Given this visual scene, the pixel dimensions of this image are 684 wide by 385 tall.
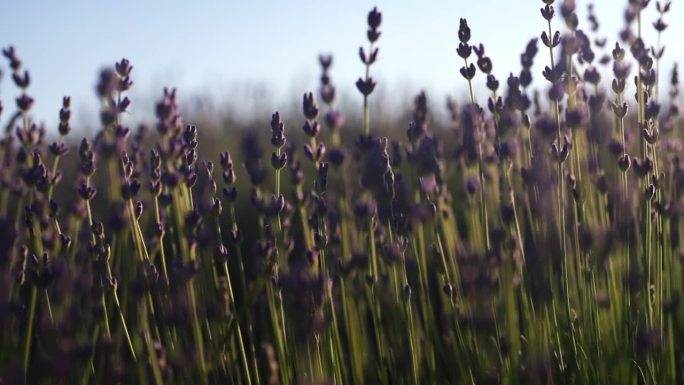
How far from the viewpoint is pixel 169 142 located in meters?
2.06

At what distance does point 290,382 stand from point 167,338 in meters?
0.29

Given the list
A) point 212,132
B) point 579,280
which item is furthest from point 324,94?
point 212,132

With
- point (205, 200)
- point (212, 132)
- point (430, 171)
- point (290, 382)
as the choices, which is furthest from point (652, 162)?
point (212, 132)

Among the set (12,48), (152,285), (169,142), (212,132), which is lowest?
(152,285)

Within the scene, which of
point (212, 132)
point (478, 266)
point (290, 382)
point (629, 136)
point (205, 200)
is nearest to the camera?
point (478, 266)

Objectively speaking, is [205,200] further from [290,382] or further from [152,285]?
[290,382]

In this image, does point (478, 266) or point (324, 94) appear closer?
point (478, 266)

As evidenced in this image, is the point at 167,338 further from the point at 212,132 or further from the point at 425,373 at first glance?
the point at 212,132

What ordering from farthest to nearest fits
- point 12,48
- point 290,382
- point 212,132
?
point 212,132 < point 12,48 < point 290,382

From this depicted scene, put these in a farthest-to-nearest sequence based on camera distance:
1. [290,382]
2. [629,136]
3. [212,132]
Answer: [212,132] < [629,136] < [290,382]

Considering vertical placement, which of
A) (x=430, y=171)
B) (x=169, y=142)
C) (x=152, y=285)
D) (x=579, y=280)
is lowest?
(x=579, y=280)

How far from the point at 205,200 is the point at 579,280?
36.1 inches

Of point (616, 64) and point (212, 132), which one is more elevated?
point (212, 132)

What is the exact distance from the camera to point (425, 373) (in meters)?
2.16
